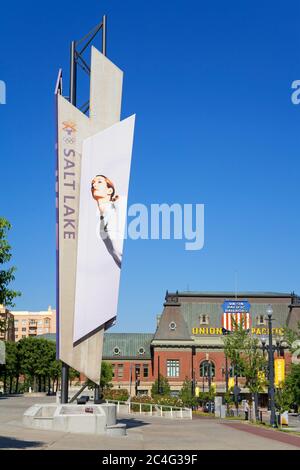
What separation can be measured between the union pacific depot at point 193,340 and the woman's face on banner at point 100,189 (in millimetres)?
71351

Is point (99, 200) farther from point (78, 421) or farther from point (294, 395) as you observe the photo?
point (294, 395)

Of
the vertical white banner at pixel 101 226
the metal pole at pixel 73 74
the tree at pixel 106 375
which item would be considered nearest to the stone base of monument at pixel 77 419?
the vertical white banner at pixel 101 226

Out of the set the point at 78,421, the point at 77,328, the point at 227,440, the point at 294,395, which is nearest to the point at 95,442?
the point at 78,421

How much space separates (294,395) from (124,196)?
68.3 feet

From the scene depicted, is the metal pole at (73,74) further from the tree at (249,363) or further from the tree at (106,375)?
the tree at (106,375)

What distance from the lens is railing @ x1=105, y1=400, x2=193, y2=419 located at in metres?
47.9

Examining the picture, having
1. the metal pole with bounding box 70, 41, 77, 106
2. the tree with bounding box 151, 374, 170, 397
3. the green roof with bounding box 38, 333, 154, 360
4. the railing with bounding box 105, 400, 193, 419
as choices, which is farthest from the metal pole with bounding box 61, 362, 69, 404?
the green roof with bounding box 38, 333, 154, 360

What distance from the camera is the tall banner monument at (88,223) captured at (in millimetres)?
30156

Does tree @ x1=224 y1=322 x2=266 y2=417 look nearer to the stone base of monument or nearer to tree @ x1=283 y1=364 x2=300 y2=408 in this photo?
tree @ x1=283 y1=364 x2=300 y2=408

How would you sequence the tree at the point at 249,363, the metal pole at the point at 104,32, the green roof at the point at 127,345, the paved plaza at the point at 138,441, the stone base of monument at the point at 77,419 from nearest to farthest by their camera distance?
the paved plaza at the point at 138,441 → the stone base of monument at the point at 77,419 → the metal pole at the point at 104,32 → the tree at the point at 249,363 → the green roof at the point at 127,345

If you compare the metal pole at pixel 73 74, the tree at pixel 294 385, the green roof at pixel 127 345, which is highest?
the metal pole at pixel 73 74

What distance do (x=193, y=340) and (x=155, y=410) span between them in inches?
2259

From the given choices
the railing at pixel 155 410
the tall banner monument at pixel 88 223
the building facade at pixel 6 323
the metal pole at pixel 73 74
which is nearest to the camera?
the tall banner monument at pixel 88 223

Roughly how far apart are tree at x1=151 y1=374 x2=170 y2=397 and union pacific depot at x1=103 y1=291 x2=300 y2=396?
1.84 metres
